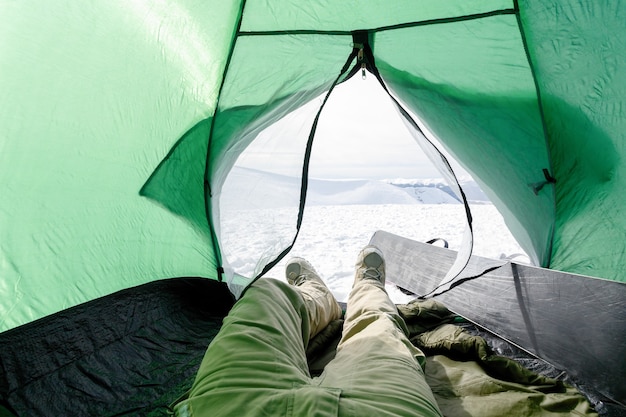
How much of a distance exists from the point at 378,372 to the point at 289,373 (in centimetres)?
17

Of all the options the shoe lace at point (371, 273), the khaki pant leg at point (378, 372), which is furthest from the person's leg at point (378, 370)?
the shoe lace at point (371, 273)

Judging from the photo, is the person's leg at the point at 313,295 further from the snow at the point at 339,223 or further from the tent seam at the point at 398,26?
the tent seam at the point at 398,26

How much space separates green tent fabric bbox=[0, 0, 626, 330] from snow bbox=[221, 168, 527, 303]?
8 centimetres

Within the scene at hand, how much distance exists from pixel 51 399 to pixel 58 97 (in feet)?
2.82

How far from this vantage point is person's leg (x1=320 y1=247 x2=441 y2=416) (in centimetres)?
61

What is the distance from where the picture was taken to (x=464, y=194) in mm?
1418

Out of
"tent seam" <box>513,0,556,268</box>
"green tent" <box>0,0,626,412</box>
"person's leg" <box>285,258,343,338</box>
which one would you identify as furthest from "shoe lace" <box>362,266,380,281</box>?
"tent seam" <box>513,0,556,268</box>

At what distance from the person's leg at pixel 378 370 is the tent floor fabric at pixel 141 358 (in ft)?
0.67

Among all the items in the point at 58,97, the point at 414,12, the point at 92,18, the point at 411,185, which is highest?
the point at 414,12

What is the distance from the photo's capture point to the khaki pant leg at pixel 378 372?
601 mm

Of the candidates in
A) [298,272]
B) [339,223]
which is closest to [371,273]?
[298,272]

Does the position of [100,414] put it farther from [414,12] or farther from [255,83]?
[414,12]

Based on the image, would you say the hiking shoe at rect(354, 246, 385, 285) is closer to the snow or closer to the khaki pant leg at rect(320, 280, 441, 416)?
the snow

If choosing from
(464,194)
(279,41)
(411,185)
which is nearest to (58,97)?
(279,41)
